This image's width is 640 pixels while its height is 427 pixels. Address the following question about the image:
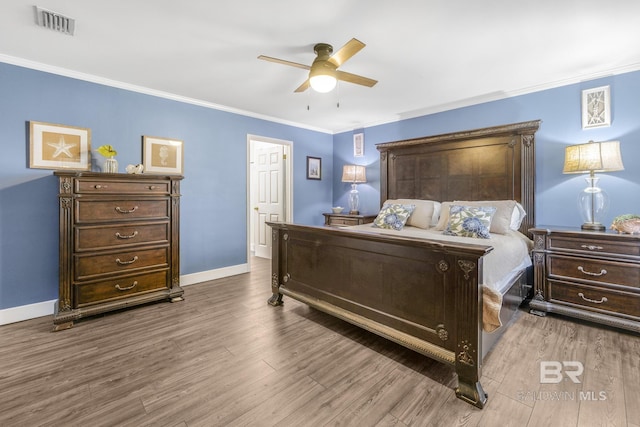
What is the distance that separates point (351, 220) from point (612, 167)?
3.11 meters

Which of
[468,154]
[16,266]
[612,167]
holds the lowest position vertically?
[16,266]

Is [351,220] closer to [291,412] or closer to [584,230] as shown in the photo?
[584,230]

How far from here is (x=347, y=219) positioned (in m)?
4.91

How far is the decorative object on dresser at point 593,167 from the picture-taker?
273 cm

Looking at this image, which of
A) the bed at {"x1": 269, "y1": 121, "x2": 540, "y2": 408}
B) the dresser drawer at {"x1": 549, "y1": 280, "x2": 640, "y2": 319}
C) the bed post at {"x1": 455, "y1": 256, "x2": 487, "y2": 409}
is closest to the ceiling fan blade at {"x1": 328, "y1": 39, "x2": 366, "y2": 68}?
the bed at {"x1": 269, "y1": 121, "x2": 540, "y2": 408}

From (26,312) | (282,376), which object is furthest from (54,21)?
(282,376)

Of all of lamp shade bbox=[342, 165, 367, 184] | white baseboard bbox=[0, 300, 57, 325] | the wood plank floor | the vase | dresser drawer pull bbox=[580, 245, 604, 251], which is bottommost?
the wood plank floor

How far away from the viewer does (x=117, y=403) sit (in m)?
1.70

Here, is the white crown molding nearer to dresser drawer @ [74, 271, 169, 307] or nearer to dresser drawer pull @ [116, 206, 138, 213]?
dresser drawer pull @ [116, 206, 138, 213]

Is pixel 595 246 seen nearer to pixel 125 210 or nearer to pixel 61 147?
pixel 125 210

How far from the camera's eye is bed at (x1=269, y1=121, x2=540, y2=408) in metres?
1.74

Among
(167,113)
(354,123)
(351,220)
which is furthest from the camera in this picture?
(354,123)

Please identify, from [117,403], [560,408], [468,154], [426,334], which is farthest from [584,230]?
[117,403]

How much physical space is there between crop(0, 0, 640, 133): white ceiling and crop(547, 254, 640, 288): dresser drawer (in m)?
1.90
